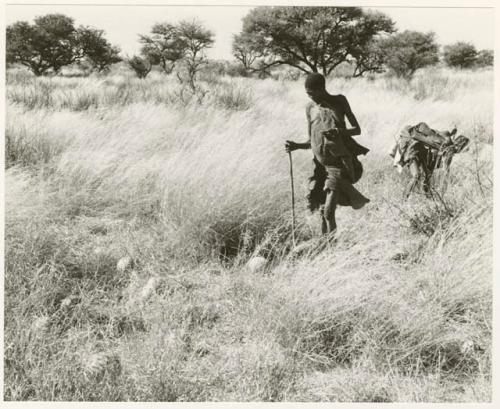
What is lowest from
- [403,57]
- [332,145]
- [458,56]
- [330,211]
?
[330,211]

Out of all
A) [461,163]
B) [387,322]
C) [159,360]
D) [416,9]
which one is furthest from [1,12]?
[461,163]

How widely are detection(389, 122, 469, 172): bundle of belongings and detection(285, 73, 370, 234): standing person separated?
3.38ft

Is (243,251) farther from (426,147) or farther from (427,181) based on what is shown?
(426,147)

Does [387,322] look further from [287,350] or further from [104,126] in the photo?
[104,126]

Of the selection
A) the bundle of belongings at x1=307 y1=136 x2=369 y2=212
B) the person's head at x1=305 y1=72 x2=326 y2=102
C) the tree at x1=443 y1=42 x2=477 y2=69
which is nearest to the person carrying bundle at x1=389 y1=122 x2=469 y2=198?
the bundle of belongings at x1=307 y1=136 x2=369 y2=212

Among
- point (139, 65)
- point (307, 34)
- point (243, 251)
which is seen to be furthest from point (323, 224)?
point (139, 65)

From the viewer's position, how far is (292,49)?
1025cm

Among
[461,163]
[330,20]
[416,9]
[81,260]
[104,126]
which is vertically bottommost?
[81,260]

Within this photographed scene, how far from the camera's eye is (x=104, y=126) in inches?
214

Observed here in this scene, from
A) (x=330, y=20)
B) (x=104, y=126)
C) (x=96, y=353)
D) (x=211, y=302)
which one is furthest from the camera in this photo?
(x=330, y=20)

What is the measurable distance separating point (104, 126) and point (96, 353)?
10.6 ft

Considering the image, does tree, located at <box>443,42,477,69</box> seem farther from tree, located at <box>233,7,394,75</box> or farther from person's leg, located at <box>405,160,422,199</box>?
person's leg, located at <box>405,160,422,199</box>

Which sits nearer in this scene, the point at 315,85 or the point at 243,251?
the point at 315,85

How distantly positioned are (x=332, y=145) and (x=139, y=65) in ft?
28.4
